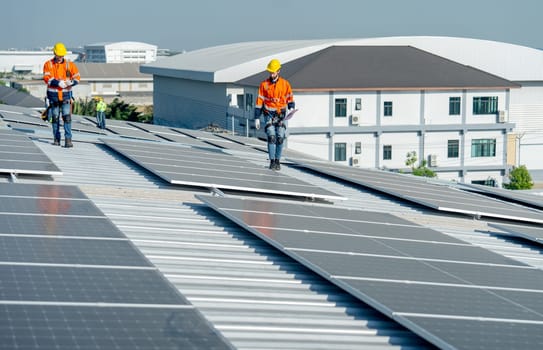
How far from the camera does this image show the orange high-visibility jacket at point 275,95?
17.5 meters

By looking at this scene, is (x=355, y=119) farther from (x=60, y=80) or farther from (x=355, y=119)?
(x=60, y=80)

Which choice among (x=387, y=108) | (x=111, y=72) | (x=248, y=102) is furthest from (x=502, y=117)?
(x=111, y=72)

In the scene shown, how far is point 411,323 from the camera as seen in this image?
23.4 feet

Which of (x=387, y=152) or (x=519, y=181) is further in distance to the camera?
(x=387, y=152)

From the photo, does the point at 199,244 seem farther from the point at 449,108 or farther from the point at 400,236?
the point at 449,108

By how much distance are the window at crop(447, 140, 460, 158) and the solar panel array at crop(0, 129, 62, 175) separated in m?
51.8

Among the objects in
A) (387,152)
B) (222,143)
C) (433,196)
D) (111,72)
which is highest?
(111,72)

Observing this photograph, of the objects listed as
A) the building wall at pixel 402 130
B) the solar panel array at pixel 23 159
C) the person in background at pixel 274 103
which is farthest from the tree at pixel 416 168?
the solar panel array at pixel 23 159

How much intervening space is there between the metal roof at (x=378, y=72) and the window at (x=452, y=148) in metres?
4.25

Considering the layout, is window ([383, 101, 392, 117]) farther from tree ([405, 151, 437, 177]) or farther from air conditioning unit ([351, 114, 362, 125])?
tree ([405, 151, 437, 177])

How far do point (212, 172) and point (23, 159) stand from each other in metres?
3.43

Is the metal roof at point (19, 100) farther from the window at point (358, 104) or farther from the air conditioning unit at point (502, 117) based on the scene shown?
the air conditioning unit at point (502, 117)

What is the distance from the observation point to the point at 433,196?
17.1m

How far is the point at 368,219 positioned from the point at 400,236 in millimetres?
1219
